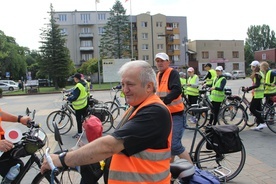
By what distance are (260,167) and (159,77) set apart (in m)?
2.33

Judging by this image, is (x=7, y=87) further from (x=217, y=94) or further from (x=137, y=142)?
(x=137, y=142)

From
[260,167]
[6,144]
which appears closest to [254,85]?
[260,167]

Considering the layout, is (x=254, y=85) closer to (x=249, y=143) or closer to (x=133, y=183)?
(x=249, y=143)

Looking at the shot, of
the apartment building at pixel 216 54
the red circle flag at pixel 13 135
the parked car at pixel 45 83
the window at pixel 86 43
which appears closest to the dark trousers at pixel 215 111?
the red circle flag at pixel 13 135

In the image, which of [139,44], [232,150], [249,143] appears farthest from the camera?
[139,44]

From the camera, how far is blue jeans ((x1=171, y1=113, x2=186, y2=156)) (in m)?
4.04

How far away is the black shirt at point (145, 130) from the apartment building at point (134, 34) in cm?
6448

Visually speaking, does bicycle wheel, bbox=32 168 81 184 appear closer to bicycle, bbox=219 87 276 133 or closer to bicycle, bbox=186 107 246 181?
bicycle, bbox=186 107 246 181

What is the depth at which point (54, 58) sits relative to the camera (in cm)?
3962

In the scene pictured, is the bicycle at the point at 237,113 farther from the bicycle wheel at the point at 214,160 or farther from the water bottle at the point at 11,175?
the water bottle at the point at 11,175

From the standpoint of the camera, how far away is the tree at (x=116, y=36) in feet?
189

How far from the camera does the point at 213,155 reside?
4.32m

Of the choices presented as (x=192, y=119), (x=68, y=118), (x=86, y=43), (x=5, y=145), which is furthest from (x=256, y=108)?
(x=86, y=43)

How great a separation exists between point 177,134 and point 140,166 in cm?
244
